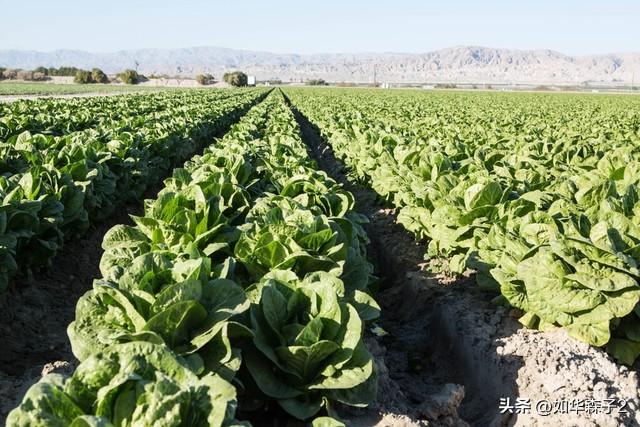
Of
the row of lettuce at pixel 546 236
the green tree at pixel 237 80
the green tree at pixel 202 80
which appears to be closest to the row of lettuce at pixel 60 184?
the row of lettuce at pixel 546 236

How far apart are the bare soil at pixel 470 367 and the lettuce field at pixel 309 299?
0.02 m

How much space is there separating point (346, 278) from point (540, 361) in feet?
4.60

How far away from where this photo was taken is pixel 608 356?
414 cm

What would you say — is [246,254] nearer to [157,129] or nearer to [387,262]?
[387,262]

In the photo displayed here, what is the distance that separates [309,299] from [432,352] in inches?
93.5

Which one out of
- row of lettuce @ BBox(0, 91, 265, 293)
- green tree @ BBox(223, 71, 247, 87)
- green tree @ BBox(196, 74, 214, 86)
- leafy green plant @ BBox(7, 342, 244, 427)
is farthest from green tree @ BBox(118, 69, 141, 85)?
leafy green plant @ BBox(7, 342, 244, 427)

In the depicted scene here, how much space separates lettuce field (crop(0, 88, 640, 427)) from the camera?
2693mm

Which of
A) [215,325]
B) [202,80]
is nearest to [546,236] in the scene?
[215,325]

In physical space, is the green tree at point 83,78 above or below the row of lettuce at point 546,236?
above

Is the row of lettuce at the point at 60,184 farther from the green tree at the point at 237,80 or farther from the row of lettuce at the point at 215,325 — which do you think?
the green tree at the point at 237,80

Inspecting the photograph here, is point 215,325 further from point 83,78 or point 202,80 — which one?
point 202,80

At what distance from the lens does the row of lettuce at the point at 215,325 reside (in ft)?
6.66

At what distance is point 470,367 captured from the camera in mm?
4504

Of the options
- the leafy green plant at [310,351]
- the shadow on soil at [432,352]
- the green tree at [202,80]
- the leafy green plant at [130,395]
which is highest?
the green tree at [202,80]
